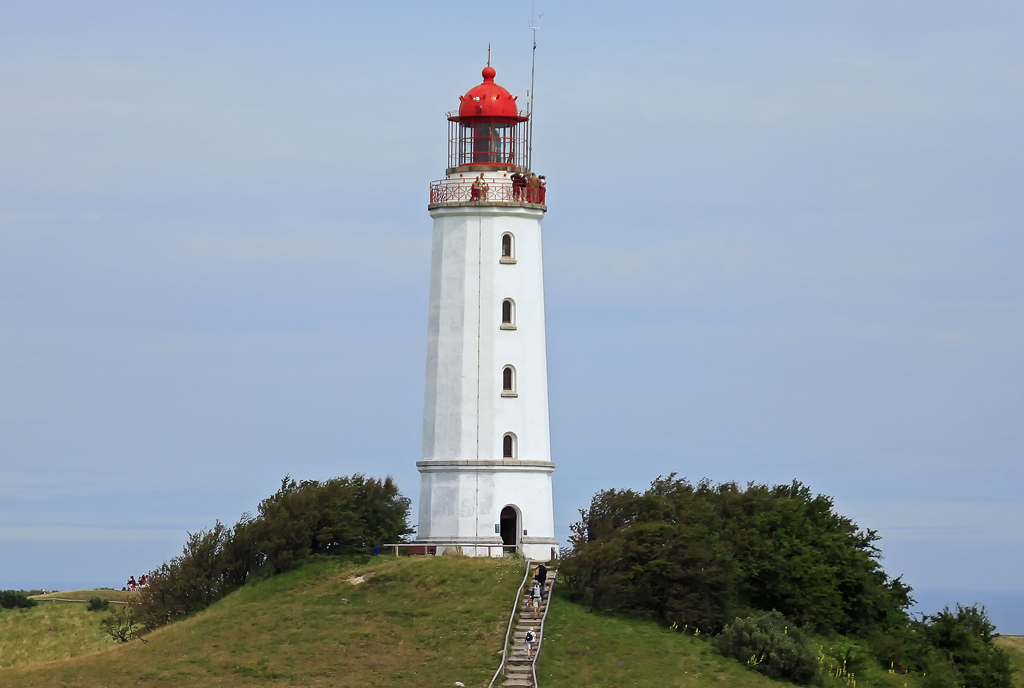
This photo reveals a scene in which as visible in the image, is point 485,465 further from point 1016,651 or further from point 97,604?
point 1016,651

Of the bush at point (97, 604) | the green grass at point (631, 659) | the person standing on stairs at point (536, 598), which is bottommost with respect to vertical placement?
the green grass at point (631, 659)

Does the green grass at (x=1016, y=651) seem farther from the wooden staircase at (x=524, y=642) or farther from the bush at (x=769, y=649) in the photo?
the wooden staircase at (x=524, y=642)

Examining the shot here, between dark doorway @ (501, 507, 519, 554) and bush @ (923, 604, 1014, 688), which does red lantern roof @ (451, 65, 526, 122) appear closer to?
dark doorway @ (501, 507, 519, 554)

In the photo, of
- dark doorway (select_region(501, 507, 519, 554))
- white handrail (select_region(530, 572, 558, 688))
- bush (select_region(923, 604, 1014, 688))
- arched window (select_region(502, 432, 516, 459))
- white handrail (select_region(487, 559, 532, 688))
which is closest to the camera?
white handrail (select_region(487, 559, 532, 688))

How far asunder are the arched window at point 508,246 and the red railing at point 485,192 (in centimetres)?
126

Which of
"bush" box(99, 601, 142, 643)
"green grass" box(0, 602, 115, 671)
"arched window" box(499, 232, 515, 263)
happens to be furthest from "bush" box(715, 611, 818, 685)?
"green grass" box(0, 602, 115, 671)

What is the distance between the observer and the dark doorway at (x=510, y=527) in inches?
2315

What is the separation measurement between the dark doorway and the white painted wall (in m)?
0.43

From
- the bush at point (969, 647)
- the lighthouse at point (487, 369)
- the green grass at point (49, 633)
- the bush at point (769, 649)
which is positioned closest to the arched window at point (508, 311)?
the lighthouse at point (487, 369)

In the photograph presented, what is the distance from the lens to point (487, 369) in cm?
5888

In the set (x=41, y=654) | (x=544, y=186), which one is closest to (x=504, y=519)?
(x=544, y=186)

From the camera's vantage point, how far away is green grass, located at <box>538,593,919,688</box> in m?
45.6

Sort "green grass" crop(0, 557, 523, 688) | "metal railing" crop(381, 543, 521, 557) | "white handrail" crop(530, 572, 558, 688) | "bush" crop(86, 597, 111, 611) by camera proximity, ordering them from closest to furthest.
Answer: "green grass" crop(0, 557, 523, 688)
"white handrail" crop(530, 572, 558, 688)
"metal railing" crop(381, 543, 521, 557)
"bush" crop(86, 597, 111, 611)

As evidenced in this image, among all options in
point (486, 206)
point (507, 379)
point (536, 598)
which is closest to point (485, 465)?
point (507, 379)
